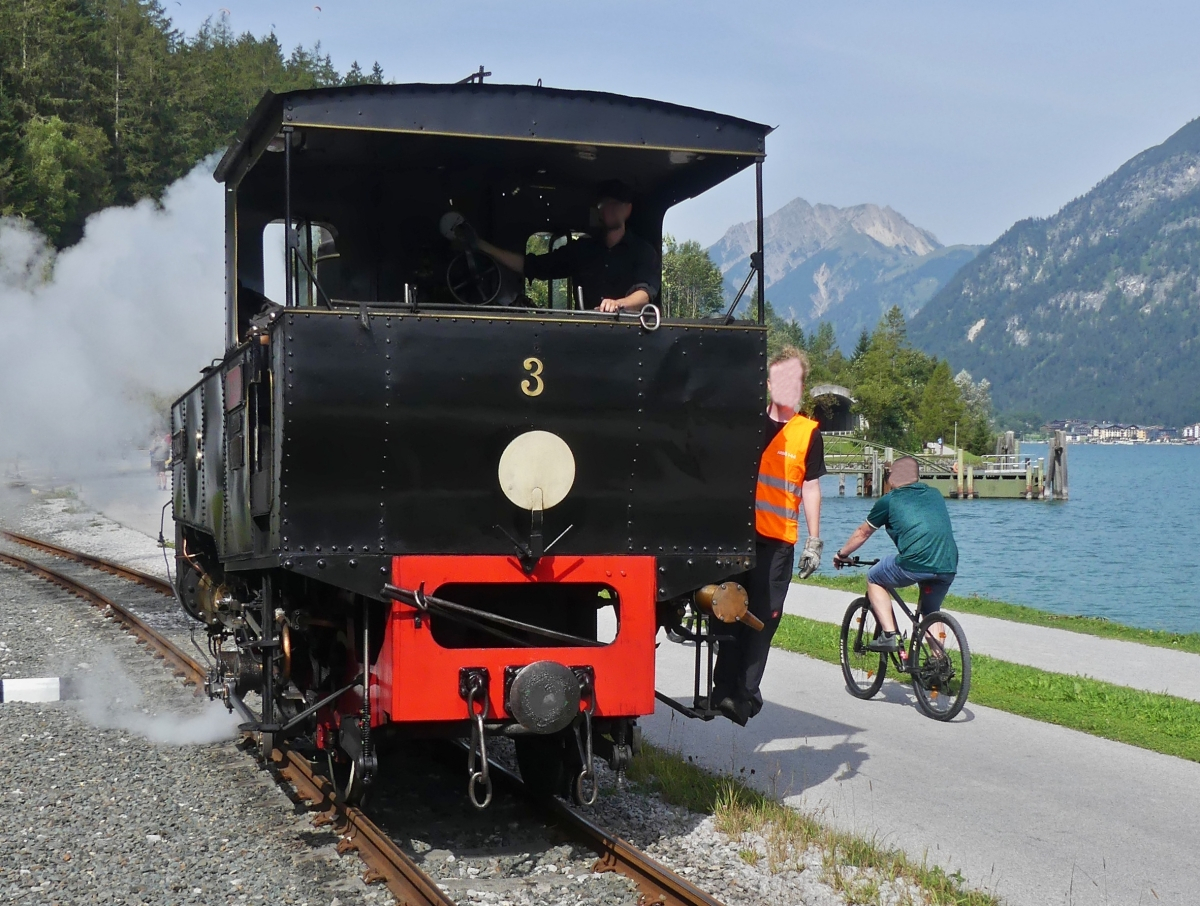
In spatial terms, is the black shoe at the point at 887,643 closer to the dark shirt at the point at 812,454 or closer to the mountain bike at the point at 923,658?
the mountain bike at the point at 923,658

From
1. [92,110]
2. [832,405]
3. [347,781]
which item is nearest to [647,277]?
[347,781]

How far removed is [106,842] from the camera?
5.82 metres

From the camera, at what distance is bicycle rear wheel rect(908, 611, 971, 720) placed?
8555 millimetres

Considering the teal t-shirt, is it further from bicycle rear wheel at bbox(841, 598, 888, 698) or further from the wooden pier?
the wooden pier

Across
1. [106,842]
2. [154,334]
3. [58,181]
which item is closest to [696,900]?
[106,842]

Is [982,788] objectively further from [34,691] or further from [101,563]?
[101,563]

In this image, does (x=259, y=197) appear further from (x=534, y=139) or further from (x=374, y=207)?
(x=534, y=139)

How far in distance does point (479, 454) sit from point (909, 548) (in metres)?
4.66

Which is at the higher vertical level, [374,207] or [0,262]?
[0,262]

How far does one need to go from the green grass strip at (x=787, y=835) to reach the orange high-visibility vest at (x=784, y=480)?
1290 millimetres

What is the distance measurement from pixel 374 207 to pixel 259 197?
3.03 feet

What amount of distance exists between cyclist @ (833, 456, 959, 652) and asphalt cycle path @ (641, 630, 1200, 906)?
68 cm

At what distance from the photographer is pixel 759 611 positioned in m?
6.49

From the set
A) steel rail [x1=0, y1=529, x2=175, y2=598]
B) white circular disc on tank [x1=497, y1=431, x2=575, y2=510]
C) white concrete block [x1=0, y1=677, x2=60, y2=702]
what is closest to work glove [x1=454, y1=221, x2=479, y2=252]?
white circular disc on tank [x1=497, y1=431, x2=575, y2=510]
